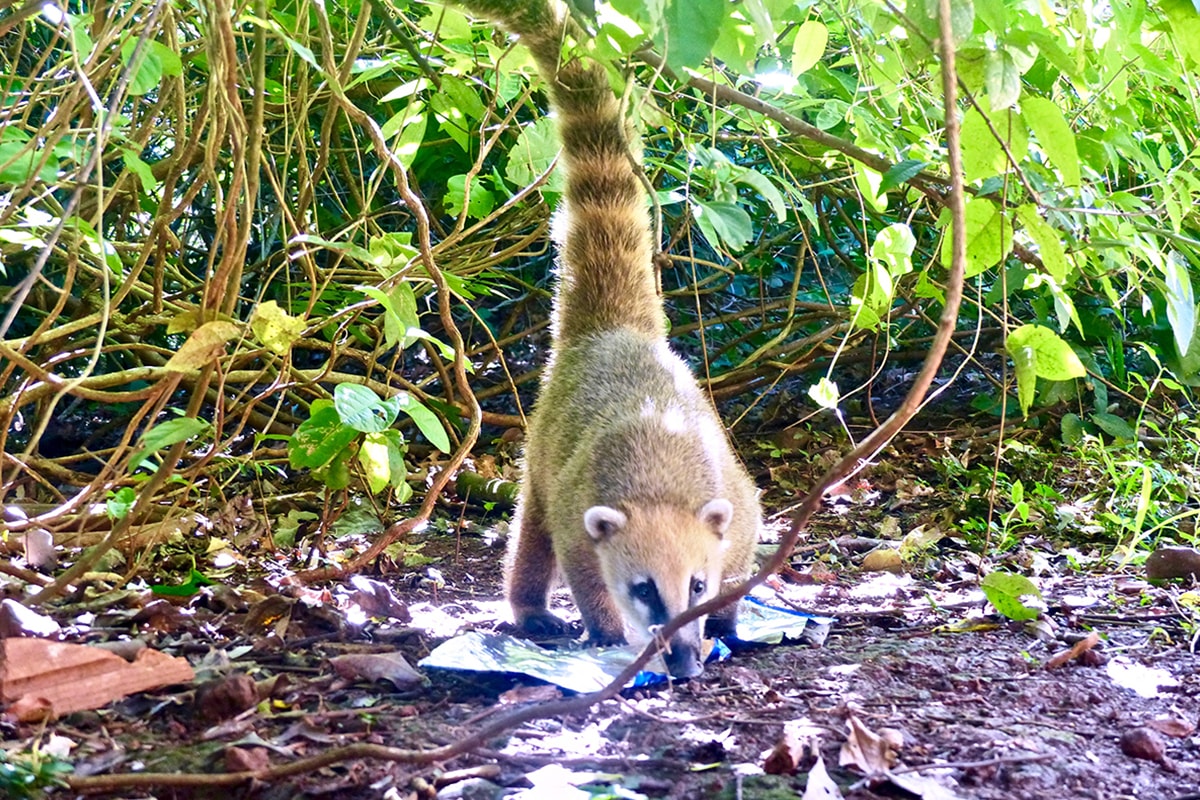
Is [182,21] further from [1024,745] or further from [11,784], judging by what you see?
[1024,745]

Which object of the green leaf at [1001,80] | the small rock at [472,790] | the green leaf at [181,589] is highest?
the green leaf at [1001,80]

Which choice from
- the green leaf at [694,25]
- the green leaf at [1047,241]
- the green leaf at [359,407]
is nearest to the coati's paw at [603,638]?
the green leaf at [359,407]

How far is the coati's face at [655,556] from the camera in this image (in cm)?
336

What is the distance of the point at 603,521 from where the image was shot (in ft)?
11.2

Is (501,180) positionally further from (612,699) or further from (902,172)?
(612,699)

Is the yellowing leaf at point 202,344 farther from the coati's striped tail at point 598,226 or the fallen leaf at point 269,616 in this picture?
the coati's striped tail at point 598,226

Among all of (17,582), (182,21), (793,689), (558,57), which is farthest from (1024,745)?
(182,21)

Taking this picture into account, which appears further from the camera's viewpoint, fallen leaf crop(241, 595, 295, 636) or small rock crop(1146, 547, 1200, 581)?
small rock crop(1146, 547, 1200, 581)

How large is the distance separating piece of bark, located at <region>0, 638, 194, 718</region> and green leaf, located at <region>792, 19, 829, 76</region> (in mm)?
2057

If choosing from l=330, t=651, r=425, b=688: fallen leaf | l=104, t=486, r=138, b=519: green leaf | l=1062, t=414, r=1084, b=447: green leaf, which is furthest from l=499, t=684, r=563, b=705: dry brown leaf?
l=1062, t=414, r=1084, b=447: green leaf

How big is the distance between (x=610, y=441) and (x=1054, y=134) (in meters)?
1.92

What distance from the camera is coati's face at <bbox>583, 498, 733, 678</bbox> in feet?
11.0

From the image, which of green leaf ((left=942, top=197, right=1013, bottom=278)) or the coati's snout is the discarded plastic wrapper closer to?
the coati's snout

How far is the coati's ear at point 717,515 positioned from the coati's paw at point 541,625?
2.28ft
